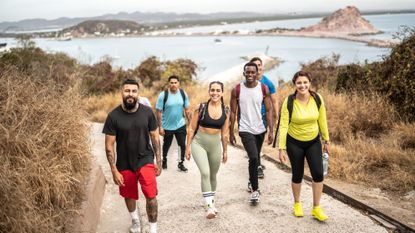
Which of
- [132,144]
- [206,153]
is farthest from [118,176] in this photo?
[206,153]

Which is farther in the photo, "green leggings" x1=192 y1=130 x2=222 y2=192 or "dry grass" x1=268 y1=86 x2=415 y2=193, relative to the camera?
"dry grass" x1=268 y1=86 x2=415 y2=193

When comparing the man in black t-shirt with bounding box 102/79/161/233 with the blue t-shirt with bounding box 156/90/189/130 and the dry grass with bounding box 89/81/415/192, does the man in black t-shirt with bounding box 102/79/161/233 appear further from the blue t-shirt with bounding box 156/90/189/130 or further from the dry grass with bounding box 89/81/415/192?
the dry grass with bounding box 89/81/415/192

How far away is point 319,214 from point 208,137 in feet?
5.42

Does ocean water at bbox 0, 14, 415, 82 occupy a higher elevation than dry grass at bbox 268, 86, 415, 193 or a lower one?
lower

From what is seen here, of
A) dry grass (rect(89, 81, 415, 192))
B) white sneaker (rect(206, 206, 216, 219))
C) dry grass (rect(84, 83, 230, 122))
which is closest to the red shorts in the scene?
white sneaker (rect(206, 206, 216, 219))

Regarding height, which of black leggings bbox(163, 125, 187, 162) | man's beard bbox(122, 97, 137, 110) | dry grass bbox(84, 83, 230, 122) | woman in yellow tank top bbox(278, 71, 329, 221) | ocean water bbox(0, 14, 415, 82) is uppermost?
man's beard bbox(122, 97, 137, 110)

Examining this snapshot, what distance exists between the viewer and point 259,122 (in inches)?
213

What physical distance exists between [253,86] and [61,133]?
2618 millimetres

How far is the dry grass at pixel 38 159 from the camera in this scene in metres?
3.38

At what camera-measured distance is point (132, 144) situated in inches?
165

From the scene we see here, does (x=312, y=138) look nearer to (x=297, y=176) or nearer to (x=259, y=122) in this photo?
(x=297, y=176)

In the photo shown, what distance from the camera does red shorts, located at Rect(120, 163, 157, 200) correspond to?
420cm

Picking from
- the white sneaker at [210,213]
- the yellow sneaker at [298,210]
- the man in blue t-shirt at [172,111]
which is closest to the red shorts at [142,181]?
the white sneaker at [210,213]

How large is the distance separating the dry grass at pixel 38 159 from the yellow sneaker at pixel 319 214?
2846mm
